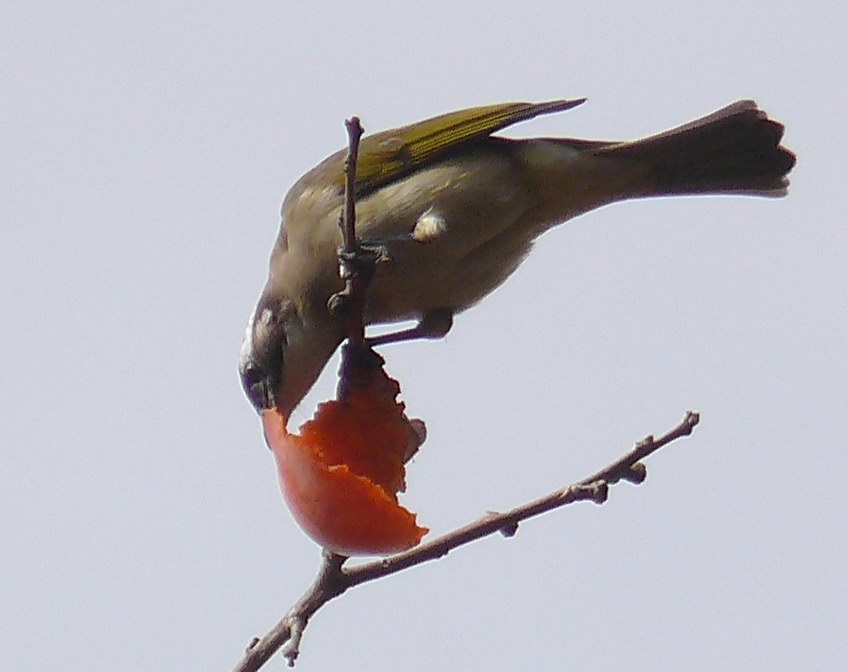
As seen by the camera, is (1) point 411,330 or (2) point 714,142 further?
(2) point 714,142

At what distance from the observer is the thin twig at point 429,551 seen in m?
2.64

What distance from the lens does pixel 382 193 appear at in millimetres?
5078

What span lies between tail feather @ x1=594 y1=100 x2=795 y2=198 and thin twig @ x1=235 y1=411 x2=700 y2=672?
299 cm

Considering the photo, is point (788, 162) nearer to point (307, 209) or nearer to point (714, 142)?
point (714, 142)

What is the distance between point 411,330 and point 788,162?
196 centimetres

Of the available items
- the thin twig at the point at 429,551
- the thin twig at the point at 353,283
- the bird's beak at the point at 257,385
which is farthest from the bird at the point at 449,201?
the thin twig at the point at 429,551

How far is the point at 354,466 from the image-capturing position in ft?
11.1

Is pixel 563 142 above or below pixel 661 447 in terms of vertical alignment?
above

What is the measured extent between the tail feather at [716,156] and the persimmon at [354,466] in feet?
8.13

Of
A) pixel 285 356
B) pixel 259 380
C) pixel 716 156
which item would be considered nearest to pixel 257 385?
pixel 259 380

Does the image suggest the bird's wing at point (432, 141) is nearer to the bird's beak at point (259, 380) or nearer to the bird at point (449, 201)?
the bird at point (449, 201)

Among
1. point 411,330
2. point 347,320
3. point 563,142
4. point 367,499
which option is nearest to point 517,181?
point 563,142

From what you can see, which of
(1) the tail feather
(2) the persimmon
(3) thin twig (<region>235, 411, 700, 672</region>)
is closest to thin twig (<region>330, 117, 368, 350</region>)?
(2) the persimmon

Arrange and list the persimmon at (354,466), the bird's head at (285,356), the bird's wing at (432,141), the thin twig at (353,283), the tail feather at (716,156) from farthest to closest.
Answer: the tail feather at (716,156), the bird's wing at (432,141), the bird's head at (285,356), the thin twig at (353,283), the persimmon at (354,466)
